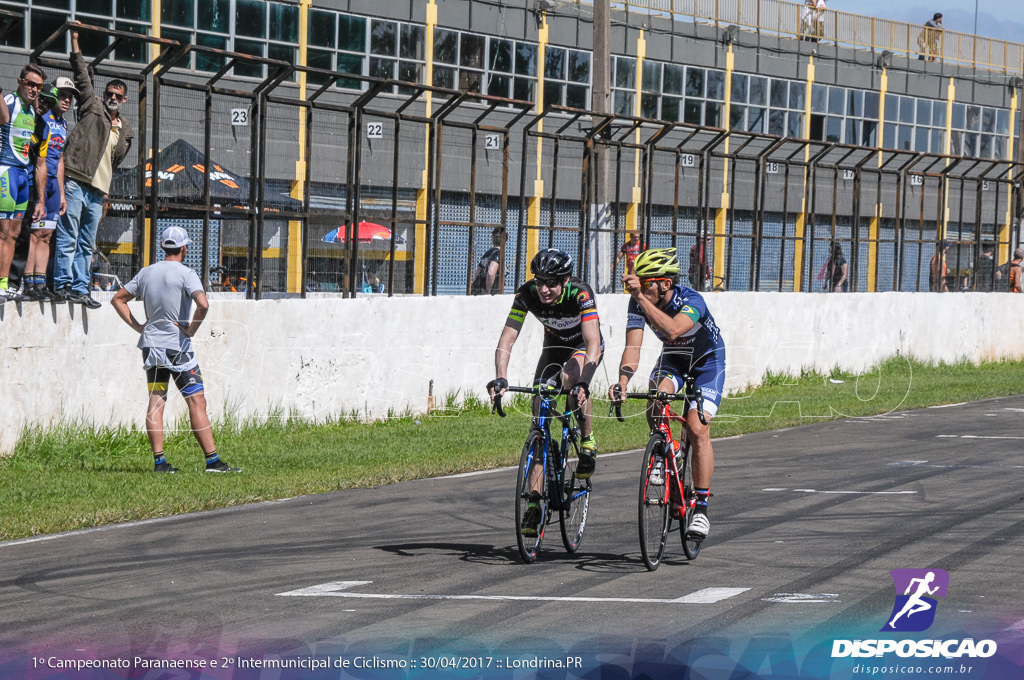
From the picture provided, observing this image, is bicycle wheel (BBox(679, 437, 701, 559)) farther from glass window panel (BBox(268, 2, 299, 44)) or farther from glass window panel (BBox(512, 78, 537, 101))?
glass window panel (BBox(512, 78, 537, 101))

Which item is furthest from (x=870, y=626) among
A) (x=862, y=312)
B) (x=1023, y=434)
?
(x=862, y=312)

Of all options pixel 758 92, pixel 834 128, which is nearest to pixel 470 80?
pixel 758 92

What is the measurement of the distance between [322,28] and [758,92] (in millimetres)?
18313

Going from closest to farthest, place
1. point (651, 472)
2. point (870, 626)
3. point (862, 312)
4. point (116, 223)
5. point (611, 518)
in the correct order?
point (870, 626) < point (651, 472) < point (611, 518) < point (116, 223) < point (862, 312)

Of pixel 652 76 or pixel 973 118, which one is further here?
pixel 973 118

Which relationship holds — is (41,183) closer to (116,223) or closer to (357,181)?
(116,223)

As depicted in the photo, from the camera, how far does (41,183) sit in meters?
12.6

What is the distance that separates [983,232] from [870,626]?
2813 cm

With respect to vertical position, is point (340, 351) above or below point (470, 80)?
below

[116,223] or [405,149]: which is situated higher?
[405,149]

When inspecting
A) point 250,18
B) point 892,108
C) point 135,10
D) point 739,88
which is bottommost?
point 135,10

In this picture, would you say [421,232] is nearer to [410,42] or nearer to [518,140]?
[518,140]

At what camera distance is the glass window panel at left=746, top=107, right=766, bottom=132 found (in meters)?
52.1

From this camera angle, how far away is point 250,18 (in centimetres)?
3772
